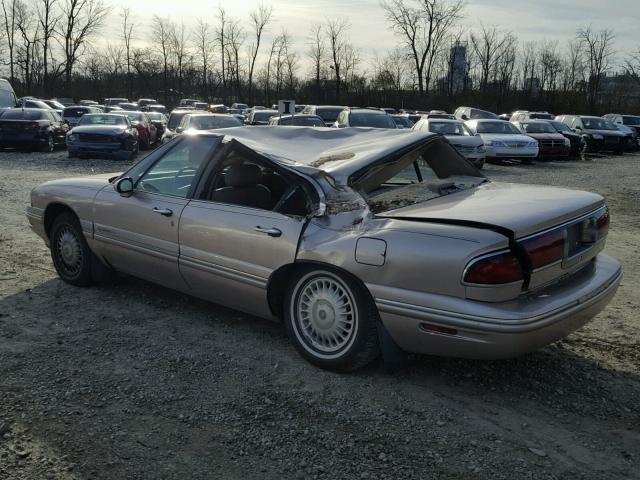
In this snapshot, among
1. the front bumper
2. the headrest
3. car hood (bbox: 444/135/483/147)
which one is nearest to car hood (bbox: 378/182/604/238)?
the front bumper

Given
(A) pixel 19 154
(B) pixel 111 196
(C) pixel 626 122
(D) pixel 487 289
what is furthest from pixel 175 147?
(C) pixel 626 122

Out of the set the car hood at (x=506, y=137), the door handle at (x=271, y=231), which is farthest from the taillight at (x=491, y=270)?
the car hood at (x=506, y=137)

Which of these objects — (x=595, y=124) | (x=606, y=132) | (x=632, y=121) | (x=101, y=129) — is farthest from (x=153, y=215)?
(x=632, y=121)

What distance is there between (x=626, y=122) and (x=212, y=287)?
35433 millimetres

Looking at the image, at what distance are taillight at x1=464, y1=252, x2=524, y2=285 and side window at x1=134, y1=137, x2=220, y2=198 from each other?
86.5 inches

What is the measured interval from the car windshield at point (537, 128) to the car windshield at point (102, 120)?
14868mm

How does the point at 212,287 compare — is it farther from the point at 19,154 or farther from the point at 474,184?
the point at 19,154

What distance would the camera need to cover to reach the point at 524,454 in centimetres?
299

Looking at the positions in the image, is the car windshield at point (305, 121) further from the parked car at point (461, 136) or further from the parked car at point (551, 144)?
the parked car at point (551, 144)

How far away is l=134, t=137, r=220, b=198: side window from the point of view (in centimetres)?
465

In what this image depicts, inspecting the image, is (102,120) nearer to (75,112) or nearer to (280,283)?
(75,112)

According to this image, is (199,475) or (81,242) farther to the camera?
(81,242)

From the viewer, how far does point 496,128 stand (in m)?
22.0

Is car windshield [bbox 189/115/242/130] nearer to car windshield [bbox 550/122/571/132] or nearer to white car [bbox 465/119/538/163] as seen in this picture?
white car [bbox 465/119/538/163]
